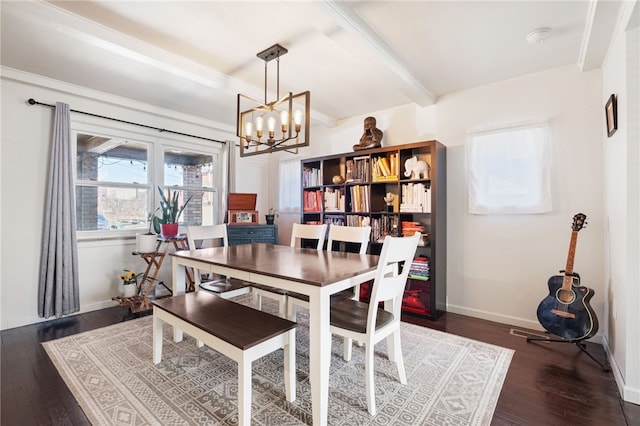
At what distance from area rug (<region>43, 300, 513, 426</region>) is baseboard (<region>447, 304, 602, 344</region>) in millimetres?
680

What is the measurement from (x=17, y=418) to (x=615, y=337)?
3715mm

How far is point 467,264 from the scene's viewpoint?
318cm

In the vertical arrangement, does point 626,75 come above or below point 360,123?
below

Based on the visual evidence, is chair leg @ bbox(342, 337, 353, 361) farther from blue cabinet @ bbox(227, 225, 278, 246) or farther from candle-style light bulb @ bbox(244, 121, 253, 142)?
blue cabinet @ bbox(227, 225, 278, 246)

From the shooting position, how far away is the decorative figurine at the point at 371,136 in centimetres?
362

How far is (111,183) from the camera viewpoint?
3.54 metres

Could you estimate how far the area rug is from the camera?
5.21 feet

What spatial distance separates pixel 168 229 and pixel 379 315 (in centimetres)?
259

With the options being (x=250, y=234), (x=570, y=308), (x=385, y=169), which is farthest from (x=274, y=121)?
(x=570, y=308)

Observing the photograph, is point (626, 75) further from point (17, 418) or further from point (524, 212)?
point (17, 418)

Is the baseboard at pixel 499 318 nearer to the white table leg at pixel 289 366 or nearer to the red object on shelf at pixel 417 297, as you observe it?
the red object on shelf at pixel 417 297

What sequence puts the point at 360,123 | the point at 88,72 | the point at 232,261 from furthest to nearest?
the point at 360,123 < the point at 88,72 < the point at 232,261

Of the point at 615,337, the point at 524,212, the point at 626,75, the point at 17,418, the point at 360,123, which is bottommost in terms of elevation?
the point at 17,418

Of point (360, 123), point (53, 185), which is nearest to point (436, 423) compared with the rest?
point (360, 123)
